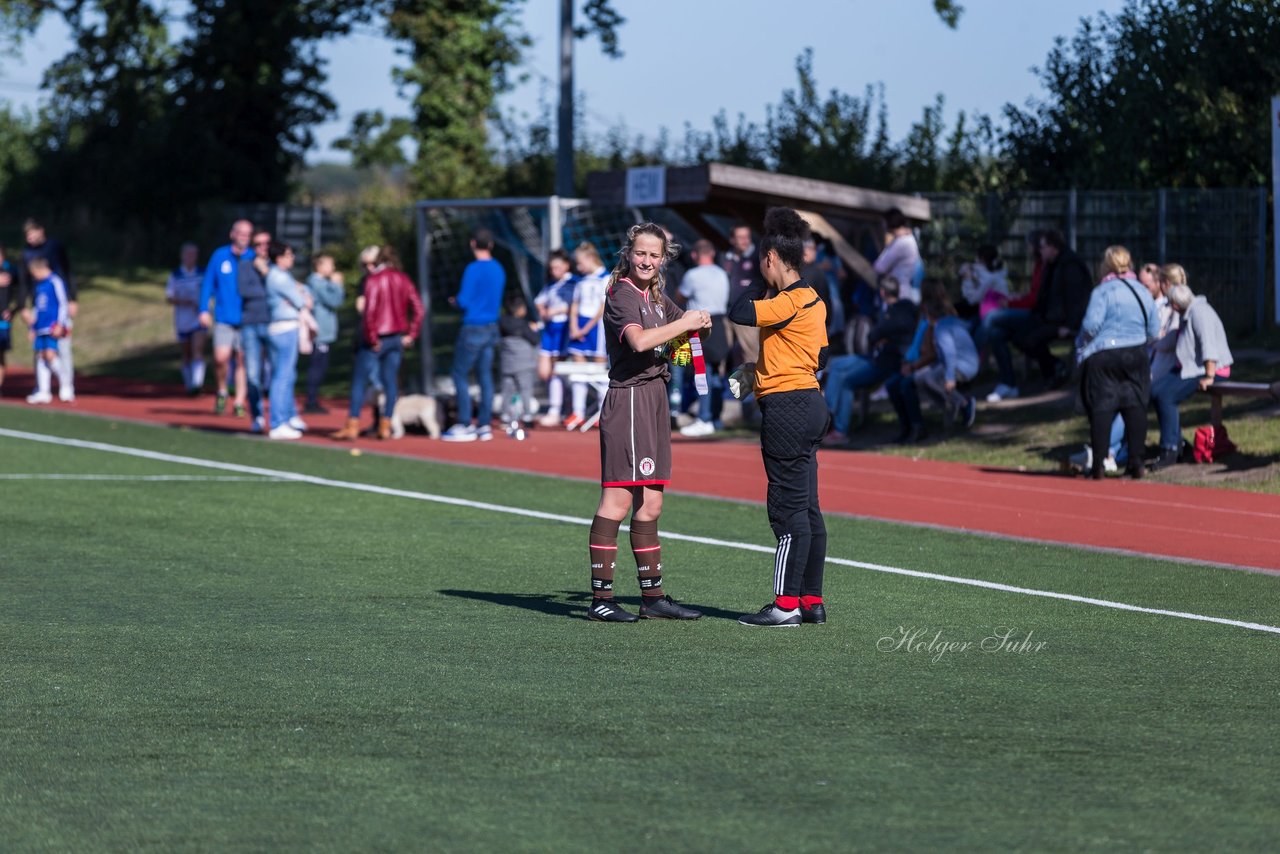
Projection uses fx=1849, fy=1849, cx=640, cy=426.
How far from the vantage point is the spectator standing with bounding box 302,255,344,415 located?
70.3 feet

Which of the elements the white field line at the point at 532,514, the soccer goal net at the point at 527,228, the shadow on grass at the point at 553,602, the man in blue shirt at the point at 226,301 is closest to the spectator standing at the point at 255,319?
the man in blue shirt at the point at 226,301

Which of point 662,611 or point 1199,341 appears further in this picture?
point 1199,341

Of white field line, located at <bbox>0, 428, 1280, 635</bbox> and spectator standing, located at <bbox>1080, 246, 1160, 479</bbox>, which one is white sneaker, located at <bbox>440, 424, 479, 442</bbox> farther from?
spectator standing, located at <bbox>1080, 246, 1160, 479</bbox>

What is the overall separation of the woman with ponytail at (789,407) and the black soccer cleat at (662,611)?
296 millimetres

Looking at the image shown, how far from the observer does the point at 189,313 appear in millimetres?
24406

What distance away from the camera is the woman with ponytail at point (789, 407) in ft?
27.5

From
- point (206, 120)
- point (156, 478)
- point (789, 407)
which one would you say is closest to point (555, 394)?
point (156, 478)

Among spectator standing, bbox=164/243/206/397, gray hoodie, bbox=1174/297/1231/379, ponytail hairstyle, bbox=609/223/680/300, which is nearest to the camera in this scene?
ponytail hairstyle, bbox=609/223/680/300

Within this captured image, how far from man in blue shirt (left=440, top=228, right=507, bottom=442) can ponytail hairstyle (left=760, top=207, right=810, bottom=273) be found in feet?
34.2

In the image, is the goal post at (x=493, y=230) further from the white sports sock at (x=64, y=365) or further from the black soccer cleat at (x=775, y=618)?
the black soccer cleat at (x=775, y=618)

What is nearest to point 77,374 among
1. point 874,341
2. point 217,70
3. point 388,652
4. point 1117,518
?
point 217,70

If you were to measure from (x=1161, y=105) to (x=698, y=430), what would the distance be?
29.1 feet

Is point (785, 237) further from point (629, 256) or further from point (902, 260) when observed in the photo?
point (902, 260)

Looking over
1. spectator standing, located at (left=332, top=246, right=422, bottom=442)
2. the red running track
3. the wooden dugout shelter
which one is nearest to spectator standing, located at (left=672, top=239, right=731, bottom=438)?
the red running track
